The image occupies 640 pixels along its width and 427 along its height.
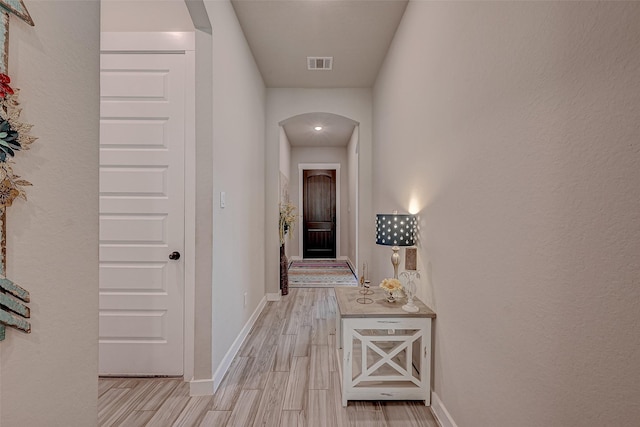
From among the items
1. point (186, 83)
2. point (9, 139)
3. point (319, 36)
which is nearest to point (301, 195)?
point (319, 36)

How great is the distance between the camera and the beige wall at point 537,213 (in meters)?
0.75

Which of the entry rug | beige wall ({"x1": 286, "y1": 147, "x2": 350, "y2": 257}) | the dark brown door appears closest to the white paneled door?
the entry rug

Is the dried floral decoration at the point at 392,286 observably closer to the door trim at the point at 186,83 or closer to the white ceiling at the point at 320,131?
the door trim at the point at 186,83

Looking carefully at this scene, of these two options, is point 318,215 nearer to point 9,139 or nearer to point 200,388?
point 200,388

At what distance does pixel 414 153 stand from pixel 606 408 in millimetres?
1756

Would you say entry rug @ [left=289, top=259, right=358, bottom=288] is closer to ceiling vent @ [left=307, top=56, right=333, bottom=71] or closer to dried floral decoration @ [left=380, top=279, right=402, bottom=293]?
dried floral decoration @ [left=380, top=279, right=402, bottom=293]

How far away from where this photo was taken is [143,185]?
2158 millimetres

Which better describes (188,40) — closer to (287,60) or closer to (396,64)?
(287,60)

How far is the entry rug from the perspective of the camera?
509cm

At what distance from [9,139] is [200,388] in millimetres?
1854

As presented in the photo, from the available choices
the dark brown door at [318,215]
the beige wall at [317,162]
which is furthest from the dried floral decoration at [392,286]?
the dark brown door at [318,215]

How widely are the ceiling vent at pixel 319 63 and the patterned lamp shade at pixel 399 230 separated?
208cm

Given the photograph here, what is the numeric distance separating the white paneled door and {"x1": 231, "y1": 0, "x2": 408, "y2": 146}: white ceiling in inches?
37.5

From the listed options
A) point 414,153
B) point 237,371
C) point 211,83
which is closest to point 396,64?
point 414,153
